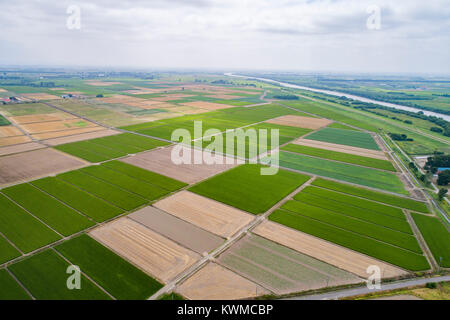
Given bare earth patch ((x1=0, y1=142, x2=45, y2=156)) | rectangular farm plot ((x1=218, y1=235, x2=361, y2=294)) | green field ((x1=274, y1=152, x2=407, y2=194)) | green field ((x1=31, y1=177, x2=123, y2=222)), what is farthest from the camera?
bare earth patch ((x1=0, y1=142, x2=45, y2=156))

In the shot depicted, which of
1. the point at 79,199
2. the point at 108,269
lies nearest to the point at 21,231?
the point at 79,199

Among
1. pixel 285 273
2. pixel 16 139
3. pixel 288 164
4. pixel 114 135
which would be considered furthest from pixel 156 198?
pixel 16 139

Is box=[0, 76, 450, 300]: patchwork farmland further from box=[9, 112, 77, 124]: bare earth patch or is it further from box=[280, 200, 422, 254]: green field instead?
box=[9, 112, 77, 124]: bare earth patch

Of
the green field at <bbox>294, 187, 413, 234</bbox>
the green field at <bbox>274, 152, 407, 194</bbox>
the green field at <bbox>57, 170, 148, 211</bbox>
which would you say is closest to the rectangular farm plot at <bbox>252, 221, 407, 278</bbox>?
the green field at <bbox>294, 187, 413, 234</bbox>

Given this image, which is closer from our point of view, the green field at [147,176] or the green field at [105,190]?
the green field at [105,190]

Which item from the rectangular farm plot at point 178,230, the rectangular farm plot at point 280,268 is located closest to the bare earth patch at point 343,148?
the rectangular farm plot at point 280,268

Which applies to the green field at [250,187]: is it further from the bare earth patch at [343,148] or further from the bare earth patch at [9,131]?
the bare earth patch at [9,131]

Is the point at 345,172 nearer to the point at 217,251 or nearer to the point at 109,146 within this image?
the point at 217,251

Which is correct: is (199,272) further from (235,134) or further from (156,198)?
(235,134)
